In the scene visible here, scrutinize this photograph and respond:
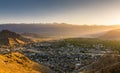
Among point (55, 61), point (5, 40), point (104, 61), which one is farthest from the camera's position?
point (5, 40)

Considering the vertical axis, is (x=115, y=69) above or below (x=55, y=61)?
above

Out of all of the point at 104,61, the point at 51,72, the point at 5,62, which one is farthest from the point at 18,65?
the point at 104,61

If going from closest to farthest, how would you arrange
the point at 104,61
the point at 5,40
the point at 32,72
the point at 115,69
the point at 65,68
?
the point at 115,69
the point at 104,61
the point at 32,72
the point at 65,68
the point at 5,40

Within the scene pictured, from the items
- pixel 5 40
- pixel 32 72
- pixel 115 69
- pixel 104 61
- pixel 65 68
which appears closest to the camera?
pixel 115 69

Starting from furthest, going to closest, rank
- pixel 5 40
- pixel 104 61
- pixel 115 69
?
pixel 5 40 → pixel 104 61 → pixel 115 69

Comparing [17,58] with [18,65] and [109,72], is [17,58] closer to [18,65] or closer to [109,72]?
[18,65]

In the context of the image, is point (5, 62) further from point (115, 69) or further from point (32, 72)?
point (115, 69)

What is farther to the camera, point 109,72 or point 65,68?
point 65,68

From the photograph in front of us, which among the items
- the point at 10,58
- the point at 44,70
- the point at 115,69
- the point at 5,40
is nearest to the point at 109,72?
the point at 115,69

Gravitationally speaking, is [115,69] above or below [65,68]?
above
